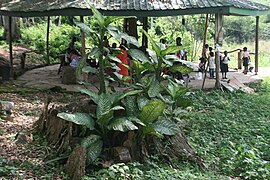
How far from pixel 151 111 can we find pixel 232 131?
3.38 m

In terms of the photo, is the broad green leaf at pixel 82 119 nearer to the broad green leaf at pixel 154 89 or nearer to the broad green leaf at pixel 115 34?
the broad green leaf at pixel 154 89

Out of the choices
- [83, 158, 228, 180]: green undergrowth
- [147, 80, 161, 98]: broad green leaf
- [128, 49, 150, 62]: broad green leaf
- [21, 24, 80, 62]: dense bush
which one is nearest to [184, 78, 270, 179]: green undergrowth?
[83, 158, 228, 180]: green undergrowth

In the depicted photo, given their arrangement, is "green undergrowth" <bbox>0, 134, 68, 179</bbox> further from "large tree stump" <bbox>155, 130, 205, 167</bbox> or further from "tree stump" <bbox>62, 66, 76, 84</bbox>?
"tree stump" <bbox>62, 66, 76, 84</bbox>

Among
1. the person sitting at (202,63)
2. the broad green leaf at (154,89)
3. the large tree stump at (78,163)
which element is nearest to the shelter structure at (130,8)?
the person sitting at (202,63)

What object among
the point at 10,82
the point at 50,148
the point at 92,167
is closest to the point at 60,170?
the point at 92,167

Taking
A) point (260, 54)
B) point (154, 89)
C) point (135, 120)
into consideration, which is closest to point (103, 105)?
point (135, 120)

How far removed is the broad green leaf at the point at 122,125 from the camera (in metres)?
4.92

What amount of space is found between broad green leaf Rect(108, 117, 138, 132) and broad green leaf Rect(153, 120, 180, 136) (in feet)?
1.54

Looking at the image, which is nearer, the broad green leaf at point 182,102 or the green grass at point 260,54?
the broad green leaf at point 182,102

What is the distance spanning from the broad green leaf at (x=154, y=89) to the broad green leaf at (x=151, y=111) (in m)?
0.38

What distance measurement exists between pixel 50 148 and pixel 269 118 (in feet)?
19.4

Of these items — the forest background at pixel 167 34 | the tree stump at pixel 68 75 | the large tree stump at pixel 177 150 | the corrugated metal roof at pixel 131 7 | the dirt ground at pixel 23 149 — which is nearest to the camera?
the dirt ground at pixel 23 149

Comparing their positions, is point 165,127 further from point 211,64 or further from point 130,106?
point 211,64

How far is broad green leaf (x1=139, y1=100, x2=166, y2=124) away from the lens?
511 centimetres
